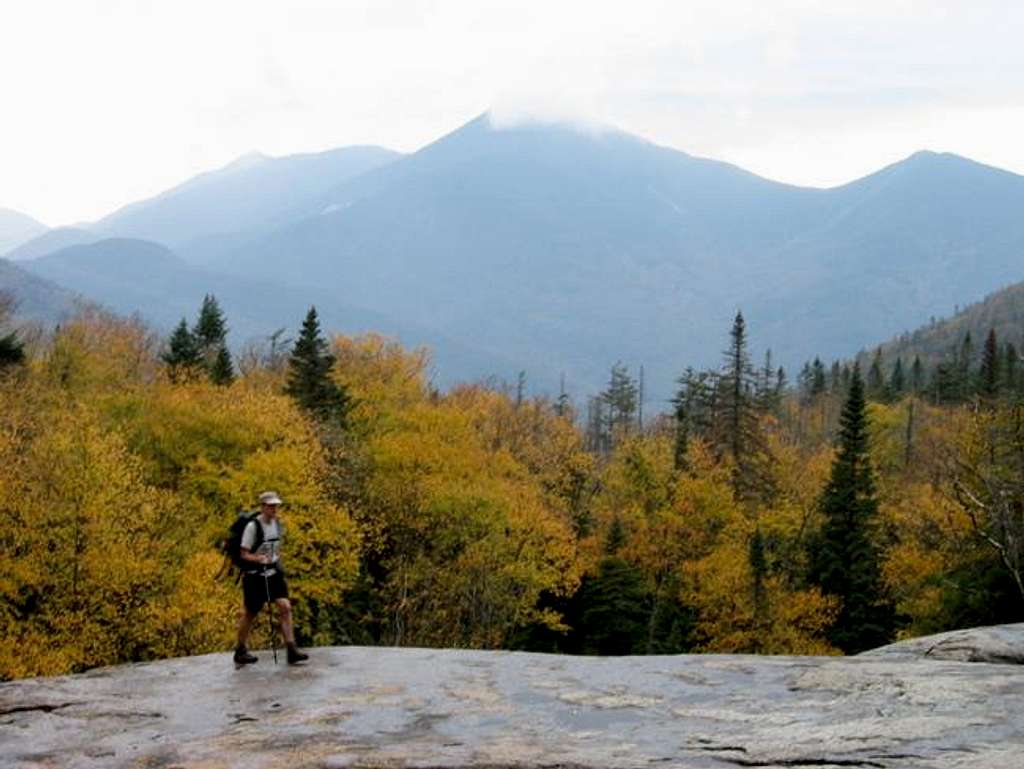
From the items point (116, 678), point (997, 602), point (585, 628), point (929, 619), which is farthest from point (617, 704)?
point (585, 628)

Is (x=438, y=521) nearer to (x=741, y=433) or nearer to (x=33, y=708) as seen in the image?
(x=741, y=433)

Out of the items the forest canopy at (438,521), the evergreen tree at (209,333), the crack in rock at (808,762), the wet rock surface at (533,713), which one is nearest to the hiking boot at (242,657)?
the wet rock surface at (533,713)

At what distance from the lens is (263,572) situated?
14312 mm

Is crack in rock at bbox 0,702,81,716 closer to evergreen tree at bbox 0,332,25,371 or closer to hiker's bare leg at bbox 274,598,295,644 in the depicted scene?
hiker's bare leg at bbox 274,598,295,644

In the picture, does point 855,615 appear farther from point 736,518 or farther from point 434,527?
point 434,527

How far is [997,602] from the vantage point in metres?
33.6

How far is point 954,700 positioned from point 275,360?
8167 cm

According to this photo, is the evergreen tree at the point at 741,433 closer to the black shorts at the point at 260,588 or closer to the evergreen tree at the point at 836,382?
the black shorts at the point at 260,588

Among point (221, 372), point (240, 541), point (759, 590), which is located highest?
point (221, 372)

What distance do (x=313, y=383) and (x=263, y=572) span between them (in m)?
45.3

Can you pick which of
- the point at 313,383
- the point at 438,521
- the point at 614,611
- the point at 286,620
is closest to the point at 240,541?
the point at 286,620

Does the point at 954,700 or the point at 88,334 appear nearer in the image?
the point at 954,700

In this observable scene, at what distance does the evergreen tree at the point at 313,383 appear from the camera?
190 ft

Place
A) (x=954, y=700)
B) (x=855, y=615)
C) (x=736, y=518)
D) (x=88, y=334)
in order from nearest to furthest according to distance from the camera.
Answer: (x=954, y=700) → (x=855, y=615) → (x=736, y=518) → (x=88, y=334)
